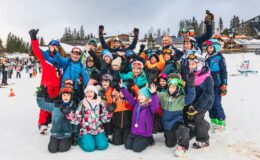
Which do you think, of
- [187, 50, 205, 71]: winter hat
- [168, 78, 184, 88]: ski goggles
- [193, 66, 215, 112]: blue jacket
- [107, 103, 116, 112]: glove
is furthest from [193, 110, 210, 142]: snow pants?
[107, 103, 116, 112]: glove

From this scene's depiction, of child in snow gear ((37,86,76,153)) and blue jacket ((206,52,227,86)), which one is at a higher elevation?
blue jacket ((206,52,227,86))

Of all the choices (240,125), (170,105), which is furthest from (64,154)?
(240,125)

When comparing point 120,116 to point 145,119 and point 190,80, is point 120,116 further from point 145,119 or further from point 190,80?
point 190,80

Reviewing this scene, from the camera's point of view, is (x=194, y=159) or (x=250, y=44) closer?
(x=194, y=159)

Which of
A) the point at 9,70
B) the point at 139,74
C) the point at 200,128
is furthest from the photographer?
the point at 9,70

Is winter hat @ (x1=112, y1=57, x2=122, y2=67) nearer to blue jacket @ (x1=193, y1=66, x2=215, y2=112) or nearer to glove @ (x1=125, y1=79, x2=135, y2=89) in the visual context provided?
glove @ (x1=125, y1=79, x2=135, y2=89)

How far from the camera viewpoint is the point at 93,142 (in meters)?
4.77

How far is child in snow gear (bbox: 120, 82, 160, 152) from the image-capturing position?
4.74m

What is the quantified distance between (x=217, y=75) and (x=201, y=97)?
3.34 ft

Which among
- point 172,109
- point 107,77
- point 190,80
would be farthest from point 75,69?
point 190,80

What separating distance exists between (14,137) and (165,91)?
9.91ft

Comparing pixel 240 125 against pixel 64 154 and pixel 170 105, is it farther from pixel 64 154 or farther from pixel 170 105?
pixel 64 154

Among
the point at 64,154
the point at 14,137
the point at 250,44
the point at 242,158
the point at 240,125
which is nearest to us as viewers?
the point at 242,158

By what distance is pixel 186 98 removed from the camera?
4734mm
